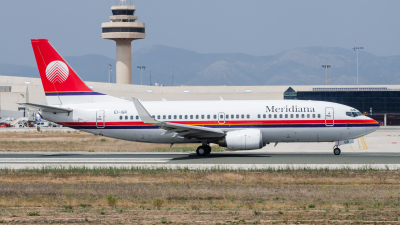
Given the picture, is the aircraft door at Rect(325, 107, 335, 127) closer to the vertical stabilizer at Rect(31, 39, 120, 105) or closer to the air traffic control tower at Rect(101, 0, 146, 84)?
the vertical stabilizer at Rect(31, 39, 120, 105)

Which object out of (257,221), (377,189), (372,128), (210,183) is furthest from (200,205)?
(372,128)

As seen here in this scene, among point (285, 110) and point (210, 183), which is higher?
point (285, 110)

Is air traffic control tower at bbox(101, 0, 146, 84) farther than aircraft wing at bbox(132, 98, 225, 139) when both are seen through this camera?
Yes

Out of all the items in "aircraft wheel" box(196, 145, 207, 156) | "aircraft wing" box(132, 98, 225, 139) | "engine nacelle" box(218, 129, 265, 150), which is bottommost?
"aircraft wheel" box(196, 145, 207, 156)

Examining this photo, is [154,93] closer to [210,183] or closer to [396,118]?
[396,118]

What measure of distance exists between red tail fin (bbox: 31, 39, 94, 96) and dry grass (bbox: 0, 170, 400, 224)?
12688 mm

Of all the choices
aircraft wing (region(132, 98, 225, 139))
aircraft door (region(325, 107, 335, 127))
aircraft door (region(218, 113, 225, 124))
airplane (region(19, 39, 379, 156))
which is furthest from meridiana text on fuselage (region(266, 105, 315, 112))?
aircraft wing (region(132, 98, 225, 139))

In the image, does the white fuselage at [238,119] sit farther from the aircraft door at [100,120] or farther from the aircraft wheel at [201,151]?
the aircraft wheel at [201,151]

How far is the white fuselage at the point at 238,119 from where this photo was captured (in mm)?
36250

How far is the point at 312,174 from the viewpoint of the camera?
25.3m

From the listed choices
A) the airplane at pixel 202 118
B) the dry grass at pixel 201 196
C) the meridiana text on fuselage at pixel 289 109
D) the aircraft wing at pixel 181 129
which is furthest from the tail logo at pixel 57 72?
the meridiana text on fuselage at pixel 289 109

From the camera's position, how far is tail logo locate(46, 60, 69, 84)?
38844 mm

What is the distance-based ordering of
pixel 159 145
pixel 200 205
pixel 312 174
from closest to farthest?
1. pixel 200 205
2. pixel 312 174
3. pixel 159 145

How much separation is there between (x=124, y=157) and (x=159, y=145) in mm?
5598
